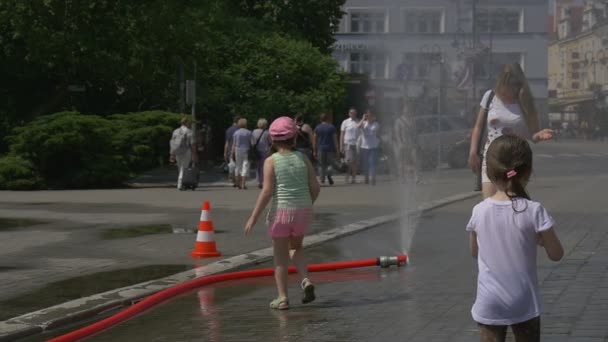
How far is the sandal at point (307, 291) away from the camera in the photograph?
9.46m

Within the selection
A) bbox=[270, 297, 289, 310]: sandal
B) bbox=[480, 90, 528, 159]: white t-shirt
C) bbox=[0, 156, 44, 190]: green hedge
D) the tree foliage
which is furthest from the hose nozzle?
the tree foliage

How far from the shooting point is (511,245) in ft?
17.4

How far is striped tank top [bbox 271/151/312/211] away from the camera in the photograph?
9383mm

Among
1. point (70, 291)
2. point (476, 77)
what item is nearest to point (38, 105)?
point (476, 77)

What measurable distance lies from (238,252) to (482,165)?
408 centimetres

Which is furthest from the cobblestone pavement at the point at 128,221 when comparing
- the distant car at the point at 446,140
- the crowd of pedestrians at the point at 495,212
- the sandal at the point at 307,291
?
the distant car at the point at 446,140

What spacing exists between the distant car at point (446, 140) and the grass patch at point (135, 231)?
772 inches

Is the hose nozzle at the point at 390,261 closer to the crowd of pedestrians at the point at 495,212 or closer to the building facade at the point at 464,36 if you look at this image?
the crowd of pedestrians at the point at 495,212

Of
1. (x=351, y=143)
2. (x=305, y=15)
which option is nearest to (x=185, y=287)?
(x=351, y=143)

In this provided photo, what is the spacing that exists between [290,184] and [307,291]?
0.85m

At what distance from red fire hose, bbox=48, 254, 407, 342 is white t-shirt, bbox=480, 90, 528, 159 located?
1.99m

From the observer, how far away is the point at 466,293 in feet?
31.9

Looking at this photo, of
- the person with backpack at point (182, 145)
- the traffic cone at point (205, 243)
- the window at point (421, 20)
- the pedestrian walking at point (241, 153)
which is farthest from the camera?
the pedestrian walking at point (241, 153)

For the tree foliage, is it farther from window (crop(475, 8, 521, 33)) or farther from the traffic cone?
the traffic cone
